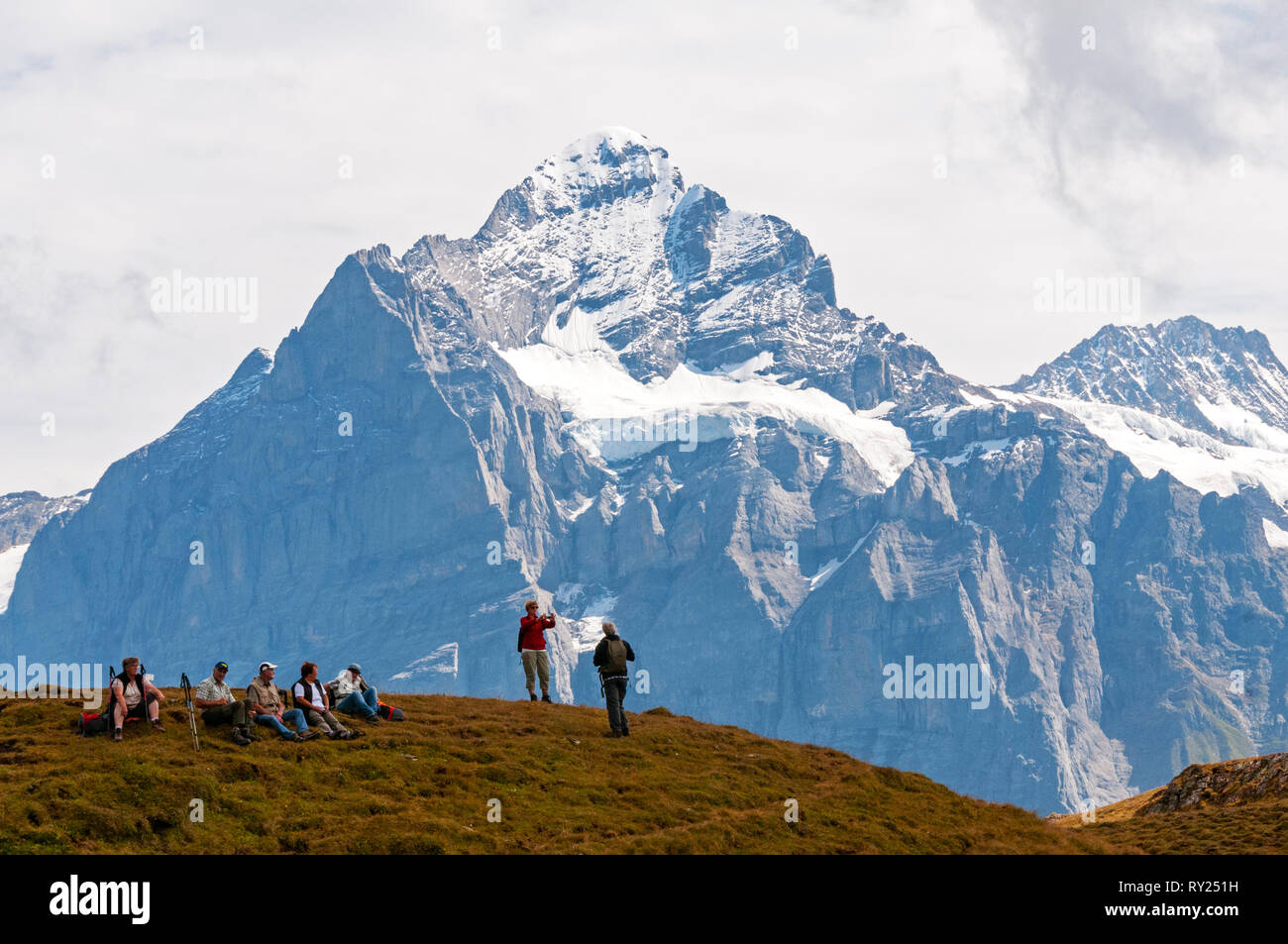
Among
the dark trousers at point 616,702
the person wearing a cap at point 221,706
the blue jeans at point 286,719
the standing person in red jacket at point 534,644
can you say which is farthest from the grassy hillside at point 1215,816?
the person wearing a cap at point 221,706

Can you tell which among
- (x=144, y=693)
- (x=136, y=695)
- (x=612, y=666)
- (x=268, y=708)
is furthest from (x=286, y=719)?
(x=612, y=666)

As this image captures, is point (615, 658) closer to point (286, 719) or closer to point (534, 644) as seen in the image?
point (534, 644)

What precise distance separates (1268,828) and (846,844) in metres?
14.2

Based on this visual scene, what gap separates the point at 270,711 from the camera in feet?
162

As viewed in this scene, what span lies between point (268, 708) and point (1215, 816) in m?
31.5

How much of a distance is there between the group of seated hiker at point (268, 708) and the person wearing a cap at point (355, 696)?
3.41 ft

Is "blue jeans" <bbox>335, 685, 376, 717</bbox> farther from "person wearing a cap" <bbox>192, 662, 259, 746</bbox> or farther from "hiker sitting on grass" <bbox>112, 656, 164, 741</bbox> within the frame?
"hiker sitting on grass" <bbox>112, 656, 164, 741</bbox>

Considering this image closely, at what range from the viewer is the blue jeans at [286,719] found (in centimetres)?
4834

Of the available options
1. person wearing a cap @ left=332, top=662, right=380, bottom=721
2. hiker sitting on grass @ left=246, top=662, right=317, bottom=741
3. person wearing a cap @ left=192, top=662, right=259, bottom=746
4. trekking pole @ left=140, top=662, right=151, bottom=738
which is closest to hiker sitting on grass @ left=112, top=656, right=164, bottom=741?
trekking pole @ left=140, top=662, right=151, bottom=738

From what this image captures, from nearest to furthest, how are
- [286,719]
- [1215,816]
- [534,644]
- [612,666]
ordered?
1. [286,719]
2. [1215,816]
3. [612,666]
4. [534,644]
